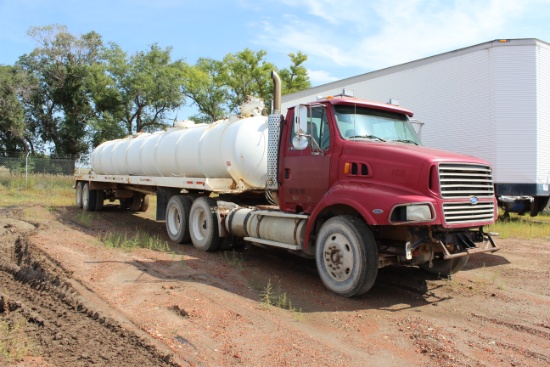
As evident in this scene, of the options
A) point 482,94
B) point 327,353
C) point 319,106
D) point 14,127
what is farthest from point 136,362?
point 14,127

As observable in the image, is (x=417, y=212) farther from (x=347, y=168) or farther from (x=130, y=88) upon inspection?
(x=130, y=88)

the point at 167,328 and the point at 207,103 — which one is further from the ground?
the point at 207,103

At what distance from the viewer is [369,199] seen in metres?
5.52

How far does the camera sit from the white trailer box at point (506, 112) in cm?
1090

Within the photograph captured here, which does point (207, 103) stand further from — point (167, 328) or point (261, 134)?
point (167, 328)

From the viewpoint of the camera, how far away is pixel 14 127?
3384 centimetres

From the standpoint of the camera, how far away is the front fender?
5.27 meters

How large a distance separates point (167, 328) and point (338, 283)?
2343mm

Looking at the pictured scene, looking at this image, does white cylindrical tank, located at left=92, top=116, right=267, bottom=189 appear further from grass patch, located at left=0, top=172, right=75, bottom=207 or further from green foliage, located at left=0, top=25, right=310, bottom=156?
green foliage, located at left=0, top=25, right=310, bottom=156

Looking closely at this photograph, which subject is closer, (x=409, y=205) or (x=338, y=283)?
(x=409, y=205)

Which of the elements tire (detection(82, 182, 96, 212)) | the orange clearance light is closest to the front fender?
the orange clearance light

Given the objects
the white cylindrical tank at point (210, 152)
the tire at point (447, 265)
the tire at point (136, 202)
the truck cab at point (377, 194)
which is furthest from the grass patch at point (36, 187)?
the tire at point (447, 265)

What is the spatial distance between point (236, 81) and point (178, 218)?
32.2 m

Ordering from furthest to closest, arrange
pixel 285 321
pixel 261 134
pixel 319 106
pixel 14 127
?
pixel 14 127 → pixel 261 134 → pixel 319 106 → pixel 285 321
